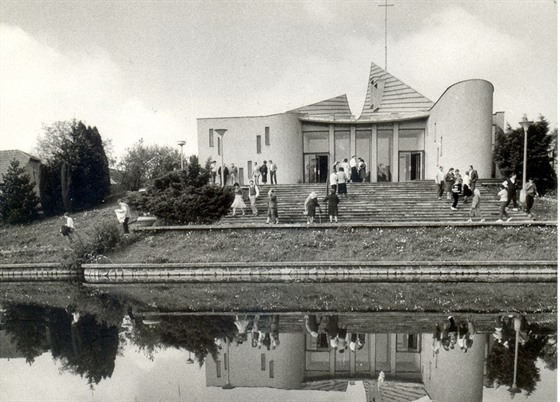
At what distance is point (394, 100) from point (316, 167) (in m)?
6.73

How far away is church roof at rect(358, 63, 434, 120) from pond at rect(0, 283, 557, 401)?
21182mm

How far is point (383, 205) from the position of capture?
1809 cm

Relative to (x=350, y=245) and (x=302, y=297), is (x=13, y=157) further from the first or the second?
(x=302, y=297)

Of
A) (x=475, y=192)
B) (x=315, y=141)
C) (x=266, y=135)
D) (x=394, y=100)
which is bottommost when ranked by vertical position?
(x=475, y=192)

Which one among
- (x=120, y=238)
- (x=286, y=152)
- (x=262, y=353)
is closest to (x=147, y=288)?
(x=120, y=238)

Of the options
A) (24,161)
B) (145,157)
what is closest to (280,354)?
(24,161)

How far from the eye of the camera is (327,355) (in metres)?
6.34

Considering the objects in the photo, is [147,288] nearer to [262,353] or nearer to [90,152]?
[262,353]

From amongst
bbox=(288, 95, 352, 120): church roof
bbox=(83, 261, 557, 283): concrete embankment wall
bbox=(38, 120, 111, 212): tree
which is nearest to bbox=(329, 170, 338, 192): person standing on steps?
bbox=(83, 261, 557, 283): concrete embankment wall

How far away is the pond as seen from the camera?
5.33m

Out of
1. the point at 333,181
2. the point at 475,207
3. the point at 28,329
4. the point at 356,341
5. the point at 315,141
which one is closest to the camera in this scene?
the point at 356,341

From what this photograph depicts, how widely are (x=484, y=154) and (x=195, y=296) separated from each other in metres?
17.6

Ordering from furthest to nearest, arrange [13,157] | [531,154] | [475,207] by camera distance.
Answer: [13,157] → [531,154] → [475,207]

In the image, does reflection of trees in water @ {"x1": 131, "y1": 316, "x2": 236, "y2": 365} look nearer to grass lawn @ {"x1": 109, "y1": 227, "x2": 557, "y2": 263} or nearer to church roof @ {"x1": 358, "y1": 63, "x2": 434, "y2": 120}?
grass lawn @ {"x1": 109, "y1": 227, "x2": 557, "y2": 263}
